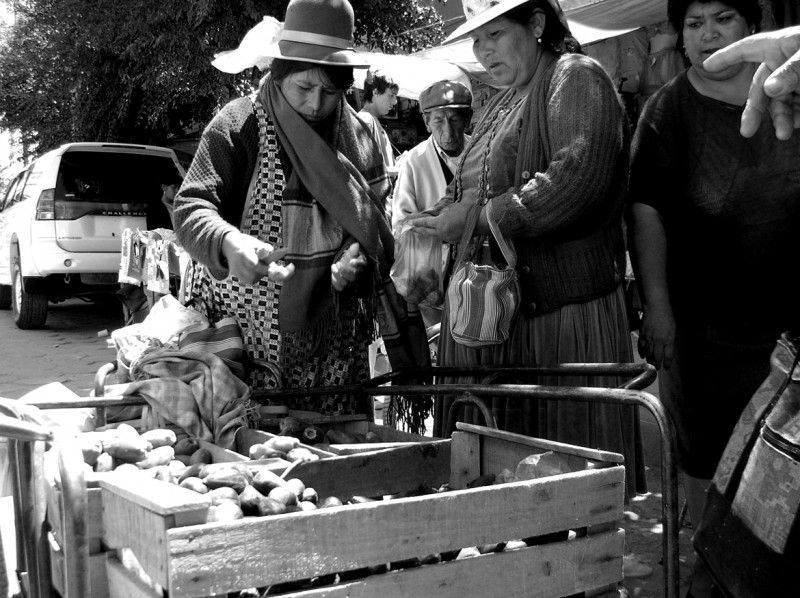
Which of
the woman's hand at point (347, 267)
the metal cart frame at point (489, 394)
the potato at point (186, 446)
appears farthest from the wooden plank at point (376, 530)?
the woman's hand at point (347, 267)

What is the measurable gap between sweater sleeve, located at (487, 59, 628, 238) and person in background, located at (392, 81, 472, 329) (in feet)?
8.34

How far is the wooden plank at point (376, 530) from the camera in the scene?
148cm

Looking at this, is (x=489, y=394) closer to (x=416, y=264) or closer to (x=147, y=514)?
(x=416, y=264)

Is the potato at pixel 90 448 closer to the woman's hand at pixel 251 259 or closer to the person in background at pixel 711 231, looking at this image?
the woman's hand at pixel 251 259

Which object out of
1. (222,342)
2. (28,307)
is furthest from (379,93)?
(28,307)

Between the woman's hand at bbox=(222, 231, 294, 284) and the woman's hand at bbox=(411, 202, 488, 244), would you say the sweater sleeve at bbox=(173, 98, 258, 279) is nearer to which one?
the woman's hand at bbox=(222, 231, 294, 284)

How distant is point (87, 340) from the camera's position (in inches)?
391

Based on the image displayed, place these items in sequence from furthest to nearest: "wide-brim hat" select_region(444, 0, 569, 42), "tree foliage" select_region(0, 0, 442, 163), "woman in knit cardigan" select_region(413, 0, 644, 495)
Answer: "tree foliage" select_region(0, 0, 442, 163), "wide-brim hat" select_region(444, 0, 569, 42), "woman in knit cardigan" select_region(413, 0, 644, 495)

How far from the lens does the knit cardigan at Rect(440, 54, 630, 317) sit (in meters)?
2.45

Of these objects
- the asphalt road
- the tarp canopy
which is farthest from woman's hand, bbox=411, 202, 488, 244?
the asphalt road

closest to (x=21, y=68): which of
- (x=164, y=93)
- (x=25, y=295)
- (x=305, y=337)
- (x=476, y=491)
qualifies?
(x=164, y=93)

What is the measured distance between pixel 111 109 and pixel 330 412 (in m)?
11.8

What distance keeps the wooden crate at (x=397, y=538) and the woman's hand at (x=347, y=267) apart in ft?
2.98

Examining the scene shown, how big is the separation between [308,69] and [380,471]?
1.24 meters
